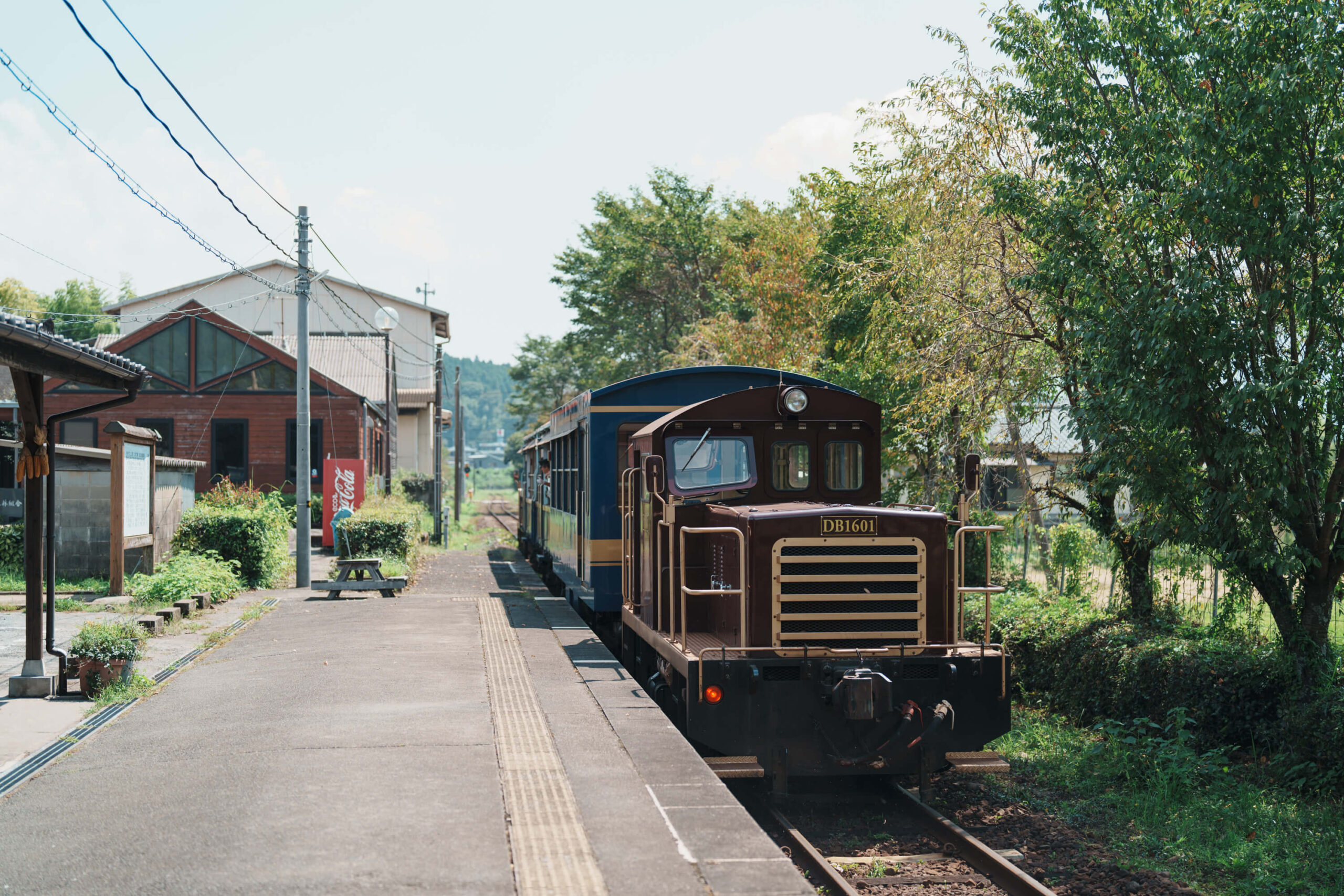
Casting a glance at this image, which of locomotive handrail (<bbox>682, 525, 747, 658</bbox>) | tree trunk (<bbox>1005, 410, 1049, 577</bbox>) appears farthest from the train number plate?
tree trunk (<bbox>1005, 410, 1049, 577</bbox>)

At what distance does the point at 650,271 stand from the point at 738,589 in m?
36.1

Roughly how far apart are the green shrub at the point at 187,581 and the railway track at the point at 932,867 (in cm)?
1074

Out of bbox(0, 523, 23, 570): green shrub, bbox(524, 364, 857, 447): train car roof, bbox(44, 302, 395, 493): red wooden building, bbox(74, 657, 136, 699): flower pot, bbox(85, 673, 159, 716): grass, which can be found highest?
bbox(44, 302, 395, 493): red wooden building

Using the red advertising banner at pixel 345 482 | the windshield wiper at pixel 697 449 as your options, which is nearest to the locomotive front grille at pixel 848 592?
the windshield wiper at pixel 697 449

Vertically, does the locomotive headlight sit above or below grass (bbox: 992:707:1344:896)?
above

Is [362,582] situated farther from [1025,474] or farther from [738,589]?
[738,589]

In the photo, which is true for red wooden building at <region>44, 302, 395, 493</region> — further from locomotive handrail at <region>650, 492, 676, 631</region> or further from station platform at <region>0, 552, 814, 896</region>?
locomotive handrail at <region>650, 492, 676, 631</region>

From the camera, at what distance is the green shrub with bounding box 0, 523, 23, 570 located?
17.9 meters

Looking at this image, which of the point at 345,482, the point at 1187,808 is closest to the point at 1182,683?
the point at 1187,808

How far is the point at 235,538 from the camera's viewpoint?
18.5m

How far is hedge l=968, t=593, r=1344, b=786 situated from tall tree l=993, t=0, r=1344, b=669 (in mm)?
497

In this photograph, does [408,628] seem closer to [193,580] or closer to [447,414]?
[193,580]

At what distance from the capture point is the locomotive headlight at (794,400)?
29.6ft

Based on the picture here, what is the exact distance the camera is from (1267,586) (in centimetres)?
938
